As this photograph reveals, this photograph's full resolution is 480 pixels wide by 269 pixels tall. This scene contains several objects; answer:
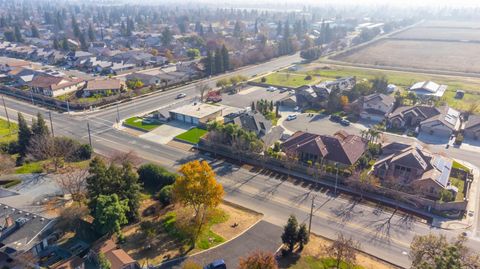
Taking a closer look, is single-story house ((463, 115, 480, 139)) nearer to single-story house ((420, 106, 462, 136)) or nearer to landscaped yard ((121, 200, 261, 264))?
single-story house ((420, 106, 462, 136))

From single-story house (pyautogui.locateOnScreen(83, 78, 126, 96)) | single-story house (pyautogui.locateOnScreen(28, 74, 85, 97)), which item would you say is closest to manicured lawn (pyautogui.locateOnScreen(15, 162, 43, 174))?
single-story house (pyautogui.locateOnScreen(83, 78, 126, 96))

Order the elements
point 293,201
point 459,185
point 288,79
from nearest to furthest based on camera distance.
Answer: point 293,201 → point 459,185 → point 288,79

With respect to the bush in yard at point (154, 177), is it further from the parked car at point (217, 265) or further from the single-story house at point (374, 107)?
the single-story house at point (374, 107)

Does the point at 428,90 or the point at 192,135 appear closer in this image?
the point at 192,135

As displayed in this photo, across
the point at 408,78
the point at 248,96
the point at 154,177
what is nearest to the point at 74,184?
the point at 154,177

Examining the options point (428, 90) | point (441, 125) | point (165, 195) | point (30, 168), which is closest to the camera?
point (165, 195)

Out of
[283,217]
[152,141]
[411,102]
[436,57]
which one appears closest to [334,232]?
A: [283,217]

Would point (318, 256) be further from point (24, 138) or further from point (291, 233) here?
point (24, 138)

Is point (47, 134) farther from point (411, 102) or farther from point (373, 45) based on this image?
point (373, 45)
